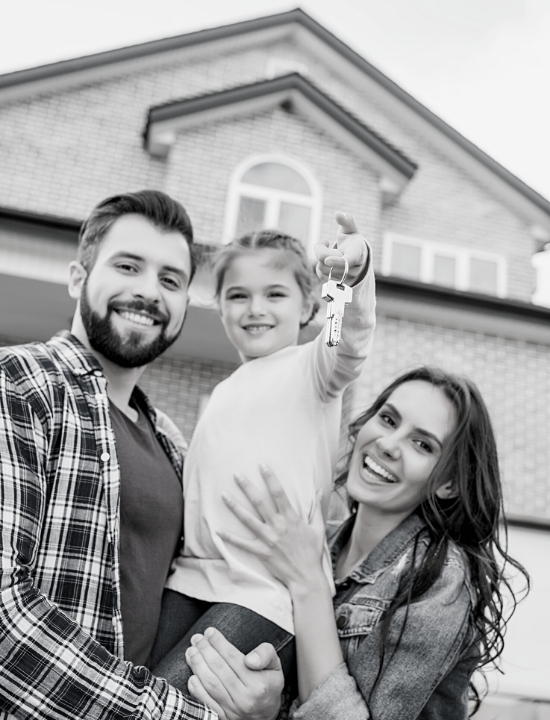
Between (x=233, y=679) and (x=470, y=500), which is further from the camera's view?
(x=470, y=500)

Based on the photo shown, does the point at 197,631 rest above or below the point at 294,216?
below

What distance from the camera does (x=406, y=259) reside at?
33.3ft

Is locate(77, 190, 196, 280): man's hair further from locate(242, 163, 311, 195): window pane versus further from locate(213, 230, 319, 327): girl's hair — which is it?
locate(242, 163, 311, 195): window pane

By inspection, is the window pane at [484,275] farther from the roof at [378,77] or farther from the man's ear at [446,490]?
the man's ear at [446,490]

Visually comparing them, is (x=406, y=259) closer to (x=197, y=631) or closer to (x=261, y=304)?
(x=261, y=304)

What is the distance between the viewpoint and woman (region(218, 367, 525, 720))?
6.63 feet

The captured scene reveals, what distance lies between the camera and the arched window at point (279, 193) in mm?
8727

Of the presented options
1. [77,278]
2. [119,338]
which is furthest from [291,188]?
[119,338]

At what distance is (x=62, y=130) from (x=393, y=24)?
31.0ft

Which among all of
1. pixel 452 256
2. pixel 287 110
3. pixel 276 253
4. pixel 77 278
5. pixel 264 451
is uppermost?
pixel 287 110

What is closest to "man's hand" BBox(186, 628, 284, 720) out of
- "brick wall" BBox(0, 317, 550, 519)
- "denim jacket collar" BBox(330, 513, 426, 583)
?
"denim jacket collar" BBox(330, 513, 426, 583)

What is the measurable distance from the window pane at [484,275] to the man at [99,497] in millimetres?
Result: 8311

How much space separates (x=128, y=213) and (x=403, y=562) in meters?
1.66

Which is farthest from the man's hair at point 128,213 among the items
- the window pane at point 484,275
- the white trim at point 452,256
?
the window pane at point 484,275
